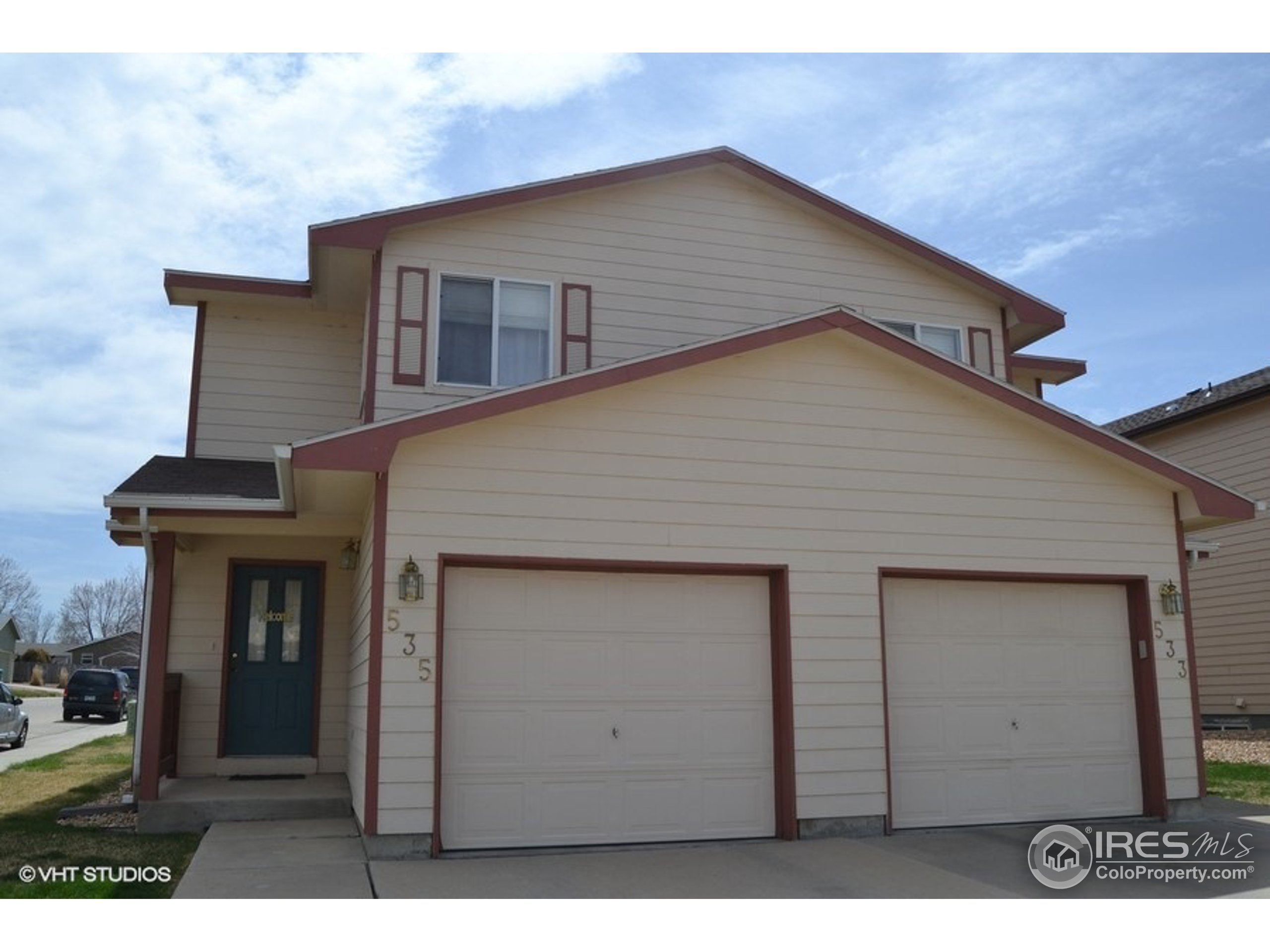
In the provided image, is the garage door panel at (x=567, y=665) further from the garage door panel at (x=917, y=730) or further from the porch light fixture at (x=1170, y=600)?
the porch light fixture at (x=1170, y=600)

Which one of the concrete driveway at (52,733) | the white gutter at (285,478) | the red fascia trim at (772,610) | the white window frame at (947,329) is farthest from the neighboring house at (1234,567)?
the concrete driveway at (52,733)

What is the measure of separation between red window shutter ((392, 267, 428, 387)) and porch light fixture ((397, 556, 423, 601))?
11.4 feet

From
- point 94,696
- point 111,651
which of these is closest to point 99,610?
point 111,651

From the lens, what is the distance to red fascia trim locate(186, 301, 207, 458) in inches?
531

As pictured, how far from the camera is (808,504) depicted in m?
9.81

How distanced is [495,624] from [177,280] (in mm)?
7259

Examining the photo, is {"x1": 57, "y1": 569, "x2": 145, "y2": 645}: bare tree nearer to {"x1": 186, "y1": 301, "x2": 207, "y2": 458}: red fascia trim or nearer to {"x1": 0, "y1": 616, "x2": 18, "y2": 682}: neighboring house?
{"x1": 0, "y1": 616, "x2": 18, "y2": 682}: neighboring house

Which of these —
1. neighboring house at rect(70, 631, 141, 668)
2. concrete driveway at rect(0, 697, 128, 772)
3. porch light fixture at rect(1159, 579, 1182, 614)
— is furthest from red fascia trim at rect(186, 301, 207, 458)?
neighboring house at rect(70, 631, 141, 668)

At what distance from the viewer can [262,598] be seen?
42.8 feet

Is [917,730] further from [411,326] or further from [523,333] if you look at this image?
[411,326]

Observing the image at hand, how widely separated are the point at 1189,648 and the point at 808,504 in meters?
4.23

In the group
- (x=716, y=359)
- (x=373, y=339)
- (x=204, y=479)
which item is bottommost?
(x=204, y=479)

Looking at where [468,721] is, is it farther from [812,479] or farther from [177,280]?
[177,280]

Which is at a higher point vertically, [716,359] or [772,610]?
[716,359]
